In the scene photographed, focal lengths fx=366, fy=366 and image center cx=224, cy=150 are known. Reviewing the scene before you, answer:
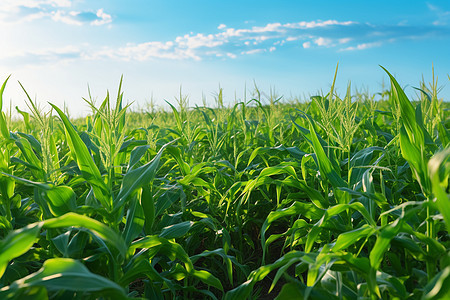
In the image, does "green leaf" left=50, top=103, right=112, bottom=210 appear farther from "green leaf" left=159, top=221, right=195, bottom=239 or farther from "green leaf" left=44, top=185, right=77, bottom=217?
"green leaf" left=159, top=221, right=195, bottom=239

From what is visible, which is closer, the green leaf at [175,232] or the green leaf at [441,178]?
the green leaf at [441,178]

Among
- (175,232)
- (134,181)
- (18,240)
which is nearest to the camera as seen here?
(18,240)

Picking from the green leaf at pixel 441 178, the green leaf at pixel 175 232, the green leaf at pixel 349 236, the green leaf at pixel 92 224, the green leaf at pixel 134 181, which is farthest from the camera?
the green leaf at pixel 175 232

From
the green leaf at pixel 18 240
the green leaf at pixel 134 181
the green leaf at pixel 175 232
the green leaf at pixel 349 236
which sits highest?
the green leaf at pixel 134 181

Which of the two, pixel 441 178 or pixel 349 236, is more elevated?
pixel 441 178

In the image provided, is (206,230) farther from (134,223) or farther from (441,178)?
(441,178)

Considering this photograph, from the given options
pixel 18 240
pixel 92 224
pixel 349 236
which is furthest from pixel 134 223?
pixel 349 236

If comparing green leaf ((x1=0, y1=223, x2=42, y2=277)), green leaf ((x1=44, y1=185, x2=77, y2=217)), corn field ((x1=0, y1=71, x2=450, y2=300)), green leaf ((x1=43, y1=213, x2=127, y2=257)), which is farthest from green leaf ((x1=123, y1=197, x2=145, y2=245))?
green leaf ((x1=0, y1=223, x2=42, y2=277))

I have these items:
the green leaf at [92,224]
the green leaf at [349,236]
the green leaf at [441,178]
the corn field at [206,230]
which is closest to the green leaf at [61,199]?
the corn field at [206,230]

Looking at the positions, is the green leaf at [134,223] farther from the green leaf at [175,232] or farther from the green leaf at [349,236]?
the green leaf at [349,236]

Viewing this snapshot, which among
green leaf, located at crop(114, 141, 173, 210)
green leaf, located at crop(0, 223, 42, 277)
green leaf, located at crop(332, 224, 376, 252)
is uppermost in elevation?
green leaf, located at crop(114, 141, 173, 210)

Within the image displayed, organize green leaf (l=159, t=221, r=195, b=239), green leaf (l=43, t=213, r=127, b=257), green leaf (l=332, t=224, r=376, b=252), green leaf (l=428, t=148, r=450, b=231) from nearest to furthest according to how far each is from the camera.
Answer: green leaf (l=428, t=148, r=450, b=231) → green leaf (l=43, t=213, r=127, b=257) → green leaf (l=332, t=224, r=376, b=252) → green leaf (l=159, t=221, r=195, b=239)

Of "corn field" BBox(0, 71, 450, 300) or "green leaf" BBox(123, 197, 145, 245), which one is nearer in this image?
"corn field" BBox(0, 71, 450, 300)

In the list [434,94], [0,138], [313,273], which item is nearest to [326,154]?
[434,94]
